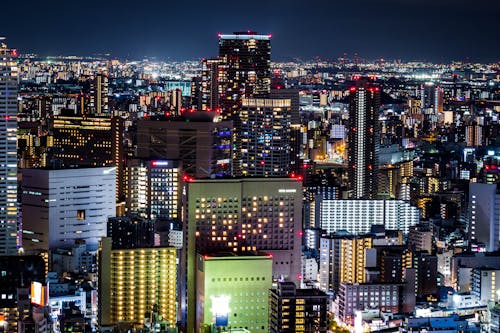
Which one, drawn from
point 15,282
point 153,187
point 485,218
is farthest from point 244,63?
point 15,282

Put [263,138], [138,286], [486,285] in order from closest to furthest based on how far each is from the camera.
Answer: [138,286] → [486,285] → [263,138]

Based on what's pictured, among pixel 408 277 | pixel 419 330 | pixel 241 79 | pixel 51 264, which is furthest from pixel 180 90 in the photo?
pixel 419 330

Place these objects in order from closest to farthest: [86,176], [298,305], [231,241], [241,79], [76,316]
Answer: [298,305]
[76,316]
[231,241]
[86,176]
[241,79]

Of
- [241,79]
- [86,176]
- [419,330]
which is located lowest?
[419,330]

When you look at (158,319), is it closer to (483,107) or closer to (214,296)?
(214,296)

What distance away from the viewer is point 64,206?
21406 mm

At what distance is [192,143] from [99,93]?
981cm

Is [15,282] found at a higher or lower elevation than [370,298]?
higher

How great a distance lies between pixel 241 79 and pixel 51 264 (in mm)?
11617

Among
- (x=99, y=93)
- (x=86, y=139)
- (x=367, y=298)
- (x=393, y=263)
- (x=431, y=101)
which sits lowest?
(x=367, y=298)

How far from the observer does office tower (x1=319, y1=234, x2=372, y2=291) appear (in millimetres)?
18047

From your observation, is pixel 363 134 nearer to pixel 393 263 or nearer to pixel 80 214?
pixel 80 214

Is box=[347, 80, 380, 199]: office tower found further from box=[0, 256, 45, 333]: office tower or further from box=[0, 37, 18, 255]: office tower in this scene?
box=[0, 256, 45, 333]: office tower

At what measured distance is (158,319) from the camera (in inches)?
591
